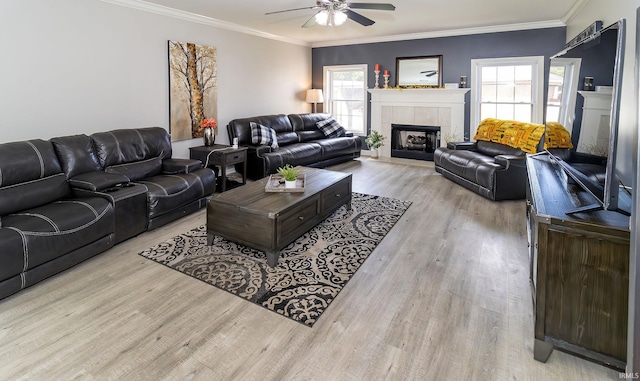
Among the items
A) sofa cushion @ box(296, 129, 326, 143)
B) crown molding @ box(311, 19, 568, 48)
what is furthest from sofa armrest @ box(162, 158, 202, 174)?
crown molding @ box(311, 19, 568, 48)

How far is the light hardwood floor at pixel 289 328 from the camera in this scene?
5.98 feet

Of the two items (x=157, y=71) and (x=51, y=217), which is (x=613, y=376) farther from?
(x=157, y=71)

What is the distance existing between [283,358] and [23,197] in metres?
2.66

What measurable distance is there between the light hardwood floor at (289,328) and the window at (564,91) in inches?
48.9

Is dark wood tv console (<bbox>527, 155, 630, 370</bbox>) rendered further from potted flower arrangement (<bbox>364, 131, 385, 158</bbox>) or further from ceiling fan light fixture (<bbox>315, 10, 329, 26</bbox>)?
potted flower arrangement (<bbox>364, 131, 385, 158</bbox>)

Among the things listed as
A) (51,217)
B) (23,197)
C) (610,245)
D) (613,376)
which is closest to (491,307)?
(613,376)

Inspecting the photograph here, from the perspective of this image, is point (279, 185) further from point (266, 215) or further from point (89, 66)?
point (89, 66)

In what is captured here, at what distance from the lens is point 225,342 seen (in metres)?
2.03

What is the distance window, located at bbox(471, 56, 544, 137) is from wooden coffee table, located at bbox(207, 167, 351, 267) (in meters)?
4.53

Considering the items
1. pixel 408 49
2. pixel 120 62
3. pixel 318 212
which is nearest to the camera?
pixel 318 212

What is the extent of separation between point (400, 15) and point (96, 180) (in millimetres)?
4709

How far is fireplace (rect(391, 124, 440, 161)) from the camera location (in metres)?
7.28

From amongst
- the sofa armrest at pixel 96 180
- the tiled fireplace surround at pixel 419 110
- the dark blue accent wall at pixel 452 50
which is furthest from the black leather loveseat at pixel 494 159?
the sofa armrest at pixel 96 180

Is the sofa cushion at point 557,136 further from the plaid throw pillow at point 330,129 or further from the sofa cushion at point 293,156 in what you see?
the plaid throw pillow at point 330,129
